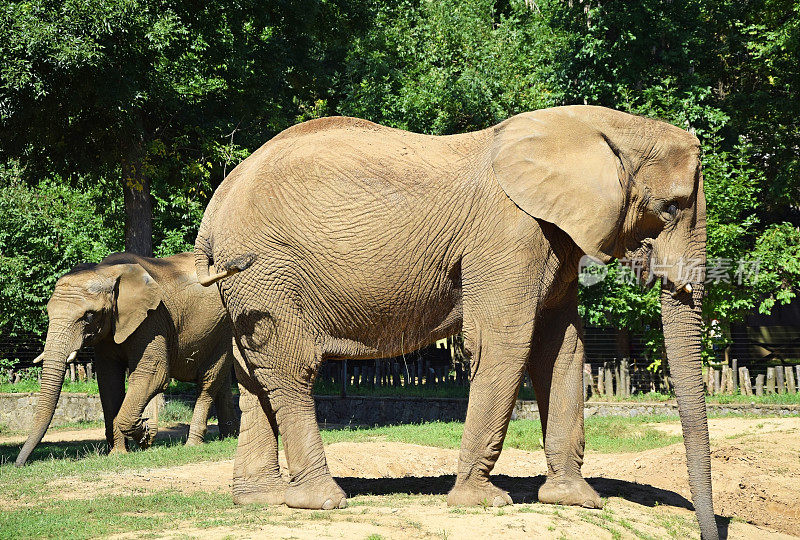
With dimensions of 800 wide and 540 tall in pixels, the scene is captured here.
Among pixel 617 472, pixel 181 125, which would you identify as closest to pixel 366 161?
pixel 617 472

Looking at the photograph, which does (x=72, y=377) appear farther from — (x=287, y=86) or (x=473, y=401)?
(x=473, y=401)

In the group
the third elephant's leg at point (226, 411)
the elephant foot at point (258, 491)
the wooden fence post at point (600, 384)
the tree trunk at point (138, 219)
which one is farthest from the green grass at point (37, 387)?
the elephant foot at point (258, 491)

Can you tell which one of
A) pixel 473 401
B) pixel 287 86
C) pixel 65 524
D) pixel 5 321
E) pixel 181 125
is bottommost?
pixel 65 524

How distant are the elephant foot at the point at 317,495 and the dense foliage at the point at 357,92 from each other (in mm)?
8912

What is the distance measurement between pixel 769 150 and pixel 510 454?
1349 cm

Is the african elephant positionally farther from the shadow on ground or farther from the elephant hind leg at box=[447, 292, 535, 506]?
the elephant hind leg at box=[447, 292, 535, 506]

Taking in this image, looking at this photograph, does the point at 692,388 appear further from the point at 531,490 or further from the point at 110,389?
the point at 110,389

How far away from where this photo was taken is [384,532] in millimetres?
6754

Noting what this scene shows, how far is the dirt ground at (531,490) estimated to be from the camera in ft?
23.1

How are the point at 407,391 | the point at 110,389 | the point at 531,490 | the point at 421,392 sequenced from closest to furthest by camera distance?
the point at 531,490
the point at 110,389
the point at 421,392
the point at 407,391

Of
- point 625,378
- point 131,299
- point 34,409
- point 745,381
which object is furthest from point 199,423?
point 745,381

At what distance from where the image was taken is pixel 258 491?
8.74m

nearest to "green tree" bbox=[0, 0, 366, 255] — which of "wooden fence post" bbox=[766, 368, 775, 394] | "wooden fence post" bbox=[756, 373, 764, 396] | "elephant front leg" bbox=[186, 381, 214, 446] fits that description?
"elephant front leg" bbox=[186, 381, 214, 446]

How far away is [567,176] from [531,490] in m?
3.32
